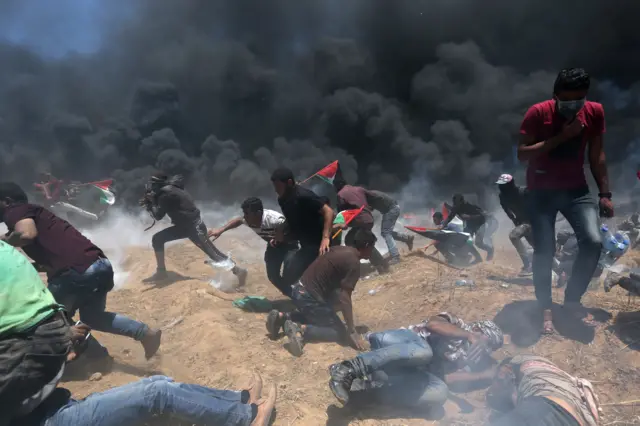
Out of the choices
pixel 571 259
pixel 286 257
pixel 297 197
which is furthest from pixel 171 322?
pixel 571 259

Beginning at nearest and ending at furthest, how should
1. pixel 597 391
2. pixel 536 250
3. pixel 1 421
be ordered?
Result: pixel 1 421 → pixel 597 391 → pixel 536 250

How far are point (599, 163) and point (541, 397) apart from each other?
6.25 ft

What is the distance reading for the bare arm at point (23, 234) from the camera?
9.87 feet

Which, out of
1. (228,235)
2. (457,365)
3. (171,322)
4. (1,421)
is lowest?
(228,235)

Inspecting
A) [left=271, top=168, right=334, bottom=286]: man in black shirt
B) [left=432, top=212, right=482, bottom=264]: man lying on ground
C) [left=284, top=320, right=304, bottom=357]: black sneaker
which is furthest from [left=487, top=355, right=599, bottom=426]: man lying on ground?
[left=432, top=212, right=482, bottom=264]: man lying on ground

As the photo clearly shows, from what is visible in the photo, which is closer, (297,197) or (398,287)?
(297,197)

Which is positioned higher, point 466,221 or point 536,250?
point 536,250

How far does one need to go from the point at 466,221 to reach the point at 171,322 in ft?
17.9

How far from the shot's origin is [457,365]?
324 cm

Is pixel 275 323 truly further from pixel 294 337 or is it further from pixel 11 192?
pixel 11 192

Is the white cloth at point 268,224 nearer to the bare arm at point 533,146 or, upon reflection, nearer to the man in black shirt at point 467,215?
the bare arm at point 533,146

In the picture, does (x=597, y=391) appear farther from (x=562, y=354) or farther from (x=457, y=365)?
(x=457, y=365)

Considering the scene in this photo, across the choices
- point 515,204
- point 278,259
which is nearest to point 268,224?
point 278,259

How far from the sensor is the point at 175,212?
19.7 ft
